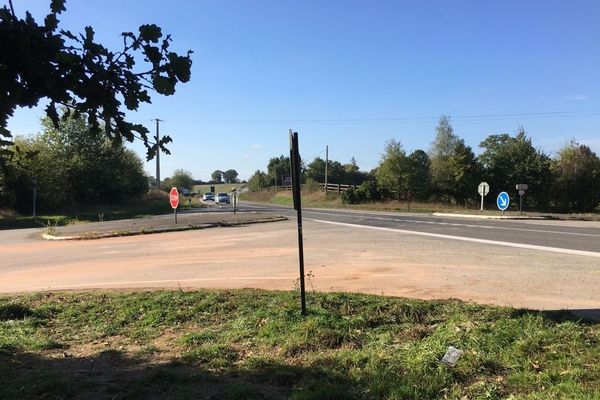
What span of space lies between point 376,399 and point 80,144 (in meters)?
52.8

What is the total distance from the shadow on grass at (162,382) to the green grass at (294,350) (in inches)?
0.5

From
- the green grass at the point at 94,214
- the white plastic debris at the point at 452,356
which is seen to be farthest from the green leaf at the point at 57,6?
the green grass at the point at 94,214

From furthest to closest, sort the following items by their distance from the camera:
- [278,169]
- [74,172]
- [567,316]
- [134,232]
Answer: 1. [278,169]
2. [74,172]
3. [134,232]
4. [567,316]

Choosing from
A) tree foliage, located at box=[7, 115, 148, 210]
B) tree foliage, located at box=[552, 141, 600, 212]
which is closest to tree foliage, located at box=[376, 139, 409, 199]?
tree foliage, located at box=[552, 141, 600, 212]

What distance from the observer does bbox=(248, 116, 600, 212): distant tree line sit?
172ft

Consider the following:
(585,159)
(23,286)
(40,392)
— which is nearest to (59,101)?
(40,392)

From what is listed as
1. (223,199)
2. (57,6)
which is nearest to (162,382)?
(57,6)

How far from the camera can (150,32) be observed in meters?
3.48

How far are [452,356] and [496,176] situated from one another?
53.4 m

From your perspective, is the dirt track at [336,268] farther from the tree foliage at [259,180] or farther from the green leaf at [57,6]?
the tree foliage at [259,180]

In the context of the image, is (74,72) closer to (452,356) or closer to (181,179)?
(452,356)

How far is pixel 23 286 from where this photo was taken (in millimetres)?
11219

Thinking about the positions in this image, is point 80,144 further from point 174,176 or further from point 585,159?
point 174,176

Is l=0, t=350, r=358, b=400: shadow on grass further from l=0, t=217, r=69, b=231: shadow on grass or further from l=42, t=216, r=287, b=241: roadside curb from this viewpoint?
l=0, t=217, r=69, b=231: shadow on grass
